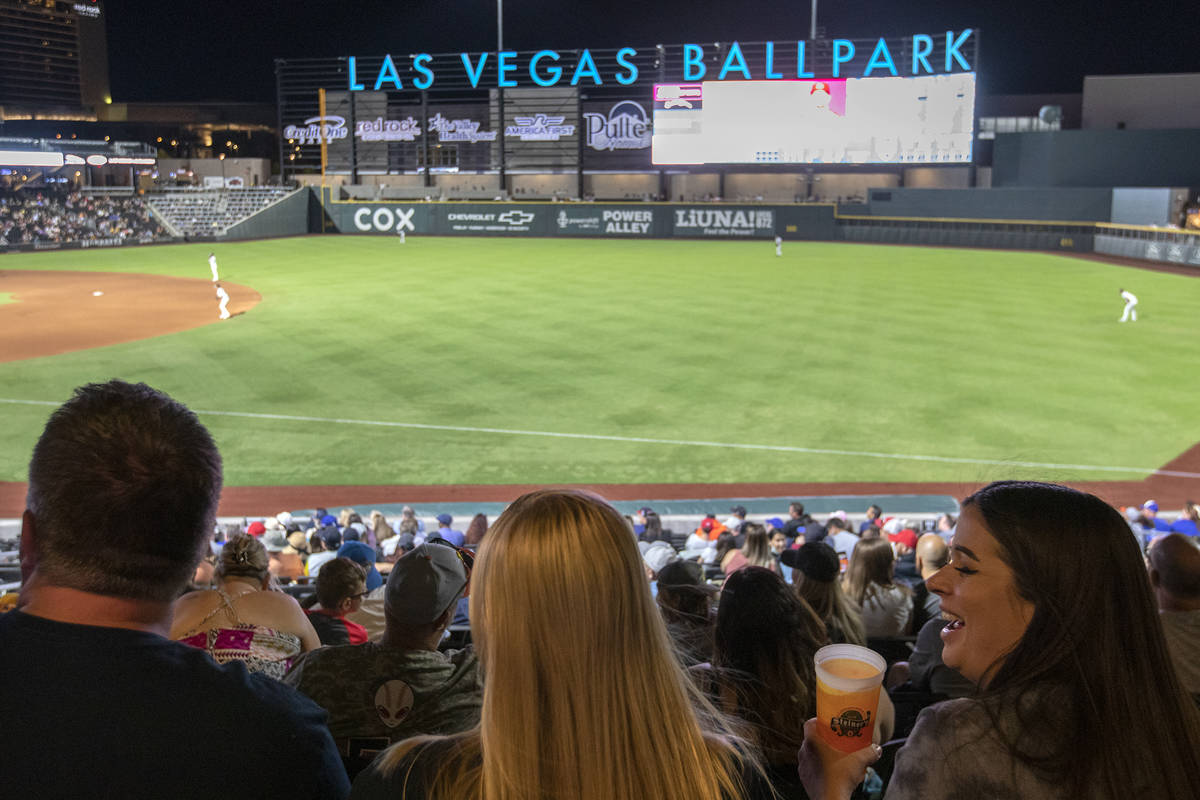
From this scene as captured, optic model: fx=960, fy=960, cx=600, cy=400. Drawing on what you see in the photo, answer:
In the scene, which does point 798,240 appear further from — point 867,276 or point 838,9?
point 838,9

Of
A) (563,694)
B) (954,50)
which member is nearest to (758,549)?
(563,694)

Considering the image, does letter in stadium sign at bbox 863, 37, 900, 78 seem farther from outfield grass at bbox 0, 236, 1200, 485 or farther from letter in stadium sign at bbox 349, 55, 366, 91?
letter in stadium sign at bbox 349, 55, 366, 91

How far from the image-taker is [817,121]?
5525cm

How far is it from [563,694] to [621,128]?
205 feet

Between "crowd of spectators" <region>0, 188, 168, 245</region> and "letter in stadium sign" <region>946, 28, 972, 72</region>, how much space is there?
1755 inches

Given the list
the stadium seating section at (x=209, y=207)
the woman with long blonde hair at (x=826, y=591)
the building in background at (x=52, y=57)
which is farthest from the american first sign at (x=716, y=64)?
the woman with long blonde hair at (x=826, y=591)

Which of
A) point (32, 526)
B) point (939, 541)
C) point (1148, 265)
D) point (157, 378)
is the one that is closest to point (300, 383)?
point (157, 378)

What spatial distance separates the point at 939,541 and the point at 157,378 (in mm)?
16593

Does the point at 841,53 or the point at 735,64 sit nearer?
the point at 841,53

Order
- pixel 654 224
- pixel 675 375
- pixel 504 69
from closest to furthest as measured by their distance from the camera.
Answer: pixel 675 375, pixel 654 224, pixel 504 69

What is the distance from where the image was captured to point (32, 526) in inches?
80.0

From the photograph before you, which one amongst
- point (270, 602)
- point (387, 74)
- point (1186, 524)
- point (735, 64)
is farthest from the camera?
point (387, 74)

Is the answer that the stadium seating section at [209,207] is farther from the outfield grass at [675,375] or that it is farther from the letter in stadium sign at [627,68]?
the outfield grass at [675,375]

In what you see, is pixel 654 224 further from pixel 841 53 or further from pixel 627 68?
pixel 841 53
